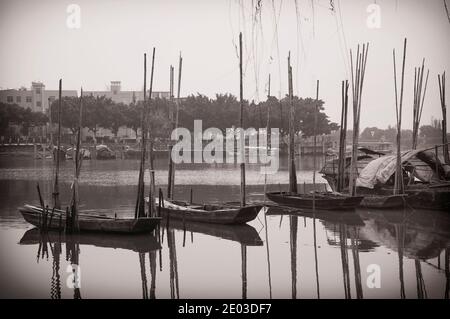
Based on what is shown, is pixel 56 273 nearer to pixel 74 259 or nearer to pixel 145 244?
pixel 74 259

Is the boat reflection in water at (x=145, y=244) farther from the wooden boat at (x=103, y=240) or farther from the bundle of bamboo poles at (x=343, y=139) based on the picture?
the bundle of bamboo poles at (x=343, y=139)

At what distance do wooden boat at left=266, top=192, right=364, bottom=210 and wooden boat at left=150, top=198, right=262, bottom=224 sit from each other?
3.19 metres

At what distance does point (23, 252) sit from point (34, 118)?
4334cm

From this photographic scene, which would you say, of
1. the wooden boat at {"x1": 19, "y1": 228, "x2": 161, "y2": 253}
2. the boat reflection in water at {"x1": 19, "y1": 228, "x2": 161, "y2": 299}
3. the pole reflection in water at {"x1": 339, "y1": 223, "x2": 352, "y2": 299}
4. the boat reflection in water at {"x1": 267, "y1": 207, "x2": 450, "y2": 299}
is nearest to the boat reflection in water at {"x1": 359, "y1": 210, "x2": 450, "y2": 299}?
the boat reflection in water at {"x1": 267, "y1": 207, "x2": 450, "y2": 299}

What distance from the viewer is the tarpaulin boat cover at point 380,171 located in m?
20.1

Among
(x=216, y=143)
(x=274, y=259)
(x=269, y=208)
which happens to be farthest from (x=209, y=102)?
(x=274, y=259)

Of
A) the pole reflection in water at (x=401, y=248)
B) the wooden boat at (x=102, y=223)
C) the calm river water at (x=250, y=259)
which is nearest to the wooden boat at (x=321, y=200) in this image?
the calm river water at (x=250, y=259)

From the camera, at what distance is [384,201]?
62.2ft

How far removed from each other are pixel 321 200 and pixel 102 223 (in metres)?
7.79

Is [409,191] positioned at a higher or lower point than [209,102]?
lower

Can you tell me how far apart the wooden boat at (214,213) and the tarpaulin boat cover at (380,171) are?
648 centimetres

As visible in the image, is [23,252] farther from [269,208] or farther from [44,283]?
[269,208]
